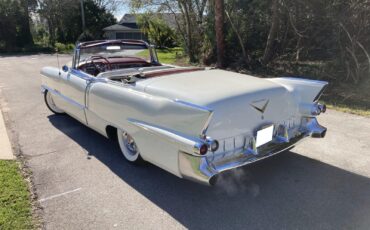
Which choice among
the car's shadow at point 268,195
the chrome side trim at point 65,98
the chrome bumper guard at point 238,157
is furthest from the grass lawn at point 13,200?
the chrome bumper guard at point 238,157

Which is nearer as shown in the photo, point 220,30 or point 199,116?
point 199,116

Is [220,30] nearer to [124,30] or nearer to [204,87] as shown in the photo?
→ [204,87]

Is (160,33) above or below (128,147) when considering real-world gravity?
above

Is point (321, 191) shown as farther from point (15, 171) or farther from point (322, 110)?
point (15, 171)

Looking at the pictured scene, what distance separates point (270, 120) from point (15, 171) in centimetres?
291

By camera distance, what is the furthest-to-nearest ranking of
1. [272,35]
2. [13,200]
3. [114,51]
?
[272,35], [114,51], [13,200]

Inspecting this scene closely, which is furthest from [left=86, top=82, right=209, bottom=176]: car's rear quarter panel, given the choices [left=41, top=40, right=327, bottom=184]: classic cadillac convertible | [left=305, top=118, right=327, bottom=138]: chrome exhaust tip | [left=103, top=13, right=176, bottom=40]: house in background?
[left=103, top=13, right=176, bottom=40]: house in background

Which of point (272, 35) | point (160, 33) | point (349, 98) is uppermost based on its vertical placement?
point (160, 33)

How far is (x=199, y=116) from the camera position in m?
2.74

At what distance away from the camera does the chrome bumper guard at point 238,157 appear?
2793 millimetres

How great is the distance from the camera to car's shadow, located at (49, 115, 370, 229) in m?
2.81

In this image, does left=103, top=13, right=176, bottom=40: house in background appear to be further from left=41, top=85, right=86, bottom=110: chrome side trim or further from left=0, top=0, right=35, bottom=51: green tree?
left=41, top=85, right=86, bottom=110: chrome side trim

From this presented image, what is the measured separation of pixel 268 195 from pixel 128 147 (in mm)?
1679

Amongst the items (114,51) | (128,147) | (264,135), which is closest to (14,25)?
(114,51)
